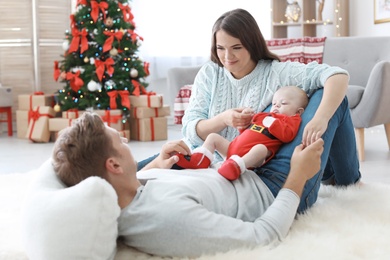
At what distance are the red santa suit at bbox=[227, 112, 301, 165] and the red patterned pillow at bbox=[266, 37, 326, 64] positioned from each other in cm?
333

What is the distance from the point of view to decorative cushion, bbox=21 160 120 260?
1503 mm

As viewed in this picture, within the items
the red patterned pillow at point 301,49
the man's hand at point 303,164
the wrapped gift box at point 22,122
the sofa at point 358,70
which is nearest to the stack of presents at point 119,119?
the wrapped gift box at point 22,122

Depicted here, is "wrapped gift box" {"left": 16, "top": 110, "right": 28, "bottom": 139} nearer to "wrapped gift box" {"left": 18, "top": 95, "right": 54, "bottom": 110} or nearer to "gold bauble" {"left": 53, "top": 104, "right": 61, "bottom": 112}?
"wrapped gift box" {"left": 18, "top": 95, "right": 54, "bottom": 110}

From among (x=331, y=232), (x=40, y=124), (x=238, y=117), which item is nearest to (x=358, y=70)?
(x=40, y=124)

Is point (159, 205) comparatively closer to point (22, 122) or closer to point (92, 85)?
point (92, 85)

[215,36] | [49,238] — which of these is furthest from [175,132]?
[49,238]

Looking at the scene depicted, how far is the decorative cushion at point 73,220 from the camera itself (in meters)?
1.50

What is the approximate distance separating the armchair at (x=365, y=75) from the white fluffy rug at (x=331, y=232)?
1.72m

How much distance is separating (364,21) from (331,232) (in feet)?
16.6

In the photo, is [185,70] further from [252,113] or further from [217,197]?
[217,197]

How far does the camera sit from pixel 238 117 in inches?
88.6

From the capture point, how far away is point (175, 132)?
635 centimetres

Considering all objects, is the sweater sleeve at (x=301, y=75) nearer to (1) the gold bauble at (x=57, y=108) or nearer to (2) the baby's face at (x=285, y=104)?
(2) the baby's face at (x=285, y=104)

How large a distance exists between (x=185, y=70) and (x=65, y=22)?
5.58 ft
